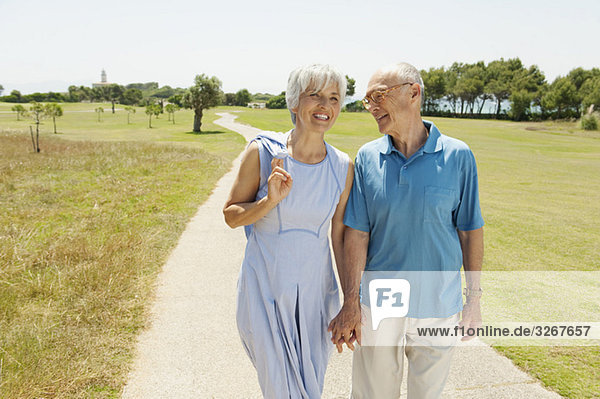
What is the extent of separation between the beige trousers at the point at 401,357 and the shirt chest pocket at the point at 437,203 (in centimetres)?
55

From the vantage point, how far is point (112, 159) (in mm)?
17891

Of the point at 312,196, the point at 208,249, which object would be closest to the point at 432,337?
the point at 312,196

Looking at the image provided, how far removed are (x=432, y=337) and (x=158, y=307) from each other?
130 inches

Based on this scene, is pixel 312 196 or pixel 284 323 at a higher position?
pixel 312 196

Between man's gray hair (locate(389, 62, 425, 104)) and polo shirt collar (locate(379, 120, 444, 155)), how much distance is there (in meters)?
0.19

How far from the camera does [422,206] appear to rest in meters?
2.02

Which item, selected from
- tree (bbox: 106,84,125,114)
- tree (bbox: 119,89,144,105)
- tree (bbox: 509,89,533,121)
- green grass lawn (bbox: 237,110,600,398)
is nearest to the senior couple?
green grass lawn (bbox: 237,110,600,398)

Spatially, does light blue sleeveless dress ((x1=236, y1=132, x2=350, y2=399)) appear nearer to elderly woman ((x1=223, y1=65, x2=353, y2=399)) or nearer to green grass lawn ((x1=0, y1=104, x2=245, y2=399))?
elderly woman ((x1=223, y1=65, x2=353, y2=399))

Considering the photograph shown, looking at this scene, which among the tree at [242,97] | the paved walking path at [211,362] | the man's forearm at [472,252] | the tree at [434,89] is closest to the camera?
the man's forearm at [472,252]

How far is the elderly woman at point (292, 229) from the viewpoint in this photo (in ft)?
6.84

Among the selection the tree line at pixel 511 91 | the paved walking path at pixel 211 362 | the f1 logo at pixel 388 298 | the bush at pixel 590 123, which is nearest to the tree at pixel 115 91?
the tree line at pixel 511 91

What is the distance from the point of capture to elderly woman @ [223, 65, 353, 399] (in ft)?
6.84

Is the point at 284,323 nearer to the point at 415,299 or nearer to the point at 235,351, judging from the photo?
the point at 415,299

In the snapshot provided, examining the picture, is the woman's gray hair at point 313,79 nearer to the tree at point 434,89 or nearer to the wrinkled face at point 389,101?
the wrinkled face at point 389,101
